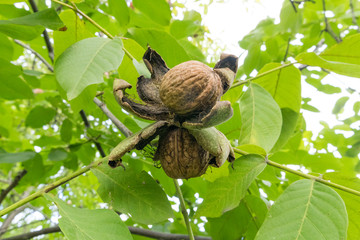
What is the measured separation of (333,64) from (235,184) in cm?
71

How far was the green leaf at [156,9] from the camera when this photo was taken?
85.1 inches

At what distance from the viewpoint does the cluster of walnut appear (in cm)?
130

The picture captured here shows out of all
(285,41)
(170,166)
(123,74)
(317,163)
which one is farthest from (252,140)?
(285,41)

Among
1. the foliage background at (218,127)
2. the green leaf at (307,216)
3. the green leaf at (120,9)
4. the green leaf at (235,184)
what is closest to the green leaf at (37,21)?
the foliage background at (218,127)

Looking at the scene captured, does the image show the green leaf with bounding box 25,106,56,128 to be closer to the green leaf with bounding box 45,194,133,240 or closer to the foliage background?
the foliage background

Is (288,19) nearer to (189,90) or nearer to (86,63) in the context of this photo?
(189,90)

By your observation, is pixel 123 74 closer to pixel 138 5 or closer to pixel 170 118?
pixel 170 118

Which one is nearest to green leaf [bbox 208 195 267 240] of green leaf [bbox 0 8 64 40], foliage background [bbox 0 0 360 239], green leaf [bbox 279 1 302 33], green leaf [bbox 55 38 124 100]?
foliage background [bbox 0 0 360 239]

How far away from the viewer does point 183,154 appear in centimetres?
138

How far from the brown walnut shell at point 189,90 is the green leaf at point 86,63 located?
22 cm

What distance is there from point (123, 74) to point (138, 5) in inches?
25.4

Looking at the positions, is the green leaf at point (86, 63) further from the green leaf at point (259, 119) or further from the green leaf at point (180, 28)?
the green leaf at point (180, 28)

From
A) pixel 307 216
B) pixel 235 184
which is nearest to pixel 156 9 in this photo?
pixel 235 184

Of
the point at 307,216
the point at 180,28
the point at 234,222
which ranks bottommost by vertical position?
the point at 234,222
